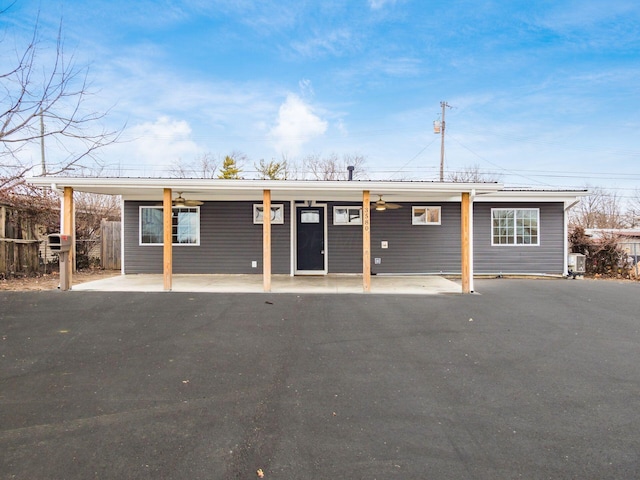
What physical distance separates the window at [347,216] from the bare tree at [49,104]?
5.78 m

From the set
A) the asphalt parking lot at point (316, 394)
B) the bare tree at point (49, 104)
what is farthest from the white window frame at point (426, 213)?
→ the bare tree at point (49, 104)

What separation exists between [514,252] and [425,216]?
2794 millimetres

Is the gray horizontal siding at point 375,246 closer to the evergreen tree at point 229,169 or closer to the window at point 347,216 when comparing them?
the window at point 347,216

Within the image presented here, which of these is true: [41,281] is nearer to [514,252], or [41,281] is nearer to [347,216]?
[347,216]

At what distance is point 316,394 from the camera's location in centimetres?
322

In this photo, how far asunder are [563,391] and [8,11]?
31.1ft

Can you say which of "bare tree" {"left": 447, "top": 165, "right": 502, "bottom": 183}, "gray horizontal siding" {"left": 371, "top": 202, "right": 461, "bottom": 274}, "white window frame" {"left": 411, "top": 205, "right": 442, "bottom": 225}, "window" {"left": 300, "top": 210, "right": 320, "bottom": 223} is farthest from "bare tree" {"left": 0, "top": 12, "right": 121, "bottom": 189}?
"bare tree" {"left": 447, "top": 165, "right": 502, "bottom": 183}

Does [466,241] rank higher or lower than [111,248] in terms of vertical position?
higher

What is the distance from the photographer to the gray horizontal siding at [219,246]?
1090 centimetres

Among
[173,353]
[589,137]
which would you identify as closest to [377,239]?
[173,353]

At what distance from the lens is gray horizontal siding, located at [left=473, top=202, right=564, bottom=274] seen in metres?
11.2

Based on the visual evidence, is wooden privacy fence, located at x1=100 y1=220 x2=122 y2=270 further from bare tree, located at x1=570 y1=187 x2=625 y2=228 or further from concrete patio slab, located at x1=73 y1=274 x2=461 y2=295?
bare tree, located at x1=570 y1=187 x2=625 y2=228

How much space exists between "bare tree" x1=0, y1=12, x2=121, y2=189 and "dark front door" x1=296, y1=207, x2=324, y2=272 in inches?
199

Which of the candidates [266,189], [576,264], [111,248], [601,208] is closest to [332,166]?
[111,248]
